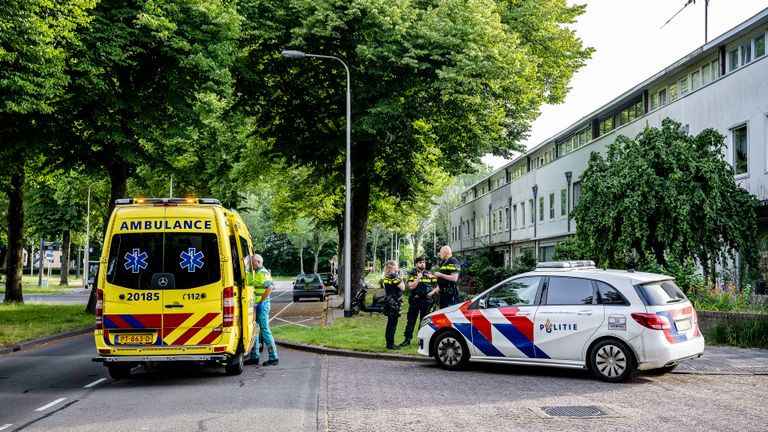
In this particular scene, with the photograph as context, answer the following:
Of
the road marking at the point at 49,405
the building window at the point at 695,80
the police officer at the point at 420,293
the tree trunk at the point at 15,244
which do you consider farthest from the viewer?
the tree trunk at the point at 15,244

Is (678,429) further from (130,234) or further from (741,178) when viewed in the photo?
(741,178)

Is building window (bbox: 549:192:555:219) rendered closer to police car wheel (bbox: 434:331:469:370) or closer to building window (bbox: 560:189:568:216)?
building window (bbox: 560:189:568:216)

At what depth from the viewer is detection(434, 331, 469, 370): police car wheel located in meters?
12.6

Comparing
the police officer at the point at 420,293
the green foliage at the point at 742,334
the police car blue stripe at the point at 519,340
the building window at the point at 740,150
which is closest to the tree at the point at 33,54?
the police officer at the point at 420,293

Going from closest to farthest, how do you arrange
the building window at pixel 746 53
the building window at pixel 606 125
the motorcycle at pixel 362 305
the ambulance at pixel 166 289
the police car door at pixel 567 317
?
the ambulance at pixel 166 289 → the police car door at pixel 567 317 → the building window at pixel 746 53 → the motorcycle at pixel 362 305 → the building window at pixel 606 125

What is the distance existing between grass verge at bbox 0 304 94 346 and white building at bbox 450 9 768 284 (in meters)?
16.2

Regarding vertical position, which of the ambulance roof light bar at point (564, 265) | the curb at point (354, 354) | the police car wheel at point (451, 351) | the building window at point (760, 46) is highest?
the building window at point (760, 46)

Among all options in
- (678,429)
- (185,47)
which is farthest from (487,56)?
(678,429)

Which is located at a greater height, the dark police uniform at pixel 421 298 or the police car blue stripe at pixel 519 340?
the dark police uniform at pixel 421 298

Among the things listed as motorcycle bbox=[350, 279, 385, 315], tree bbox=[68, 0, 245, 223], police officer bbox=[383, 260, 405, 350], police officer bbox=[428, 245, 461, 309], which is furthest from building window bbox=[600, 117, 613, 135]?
police officer bbox=[383, 260, 405, 350]

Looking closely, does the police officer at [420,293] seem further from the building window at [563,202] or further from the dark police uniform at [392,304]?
the building window at [563,202]

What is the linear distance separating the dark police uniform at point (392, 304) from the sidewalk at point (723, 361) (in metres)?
0.59

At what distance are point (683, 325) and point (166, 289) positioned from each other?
23.9 feet

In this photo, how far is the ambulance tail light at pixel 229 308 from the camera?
36.7 ft
